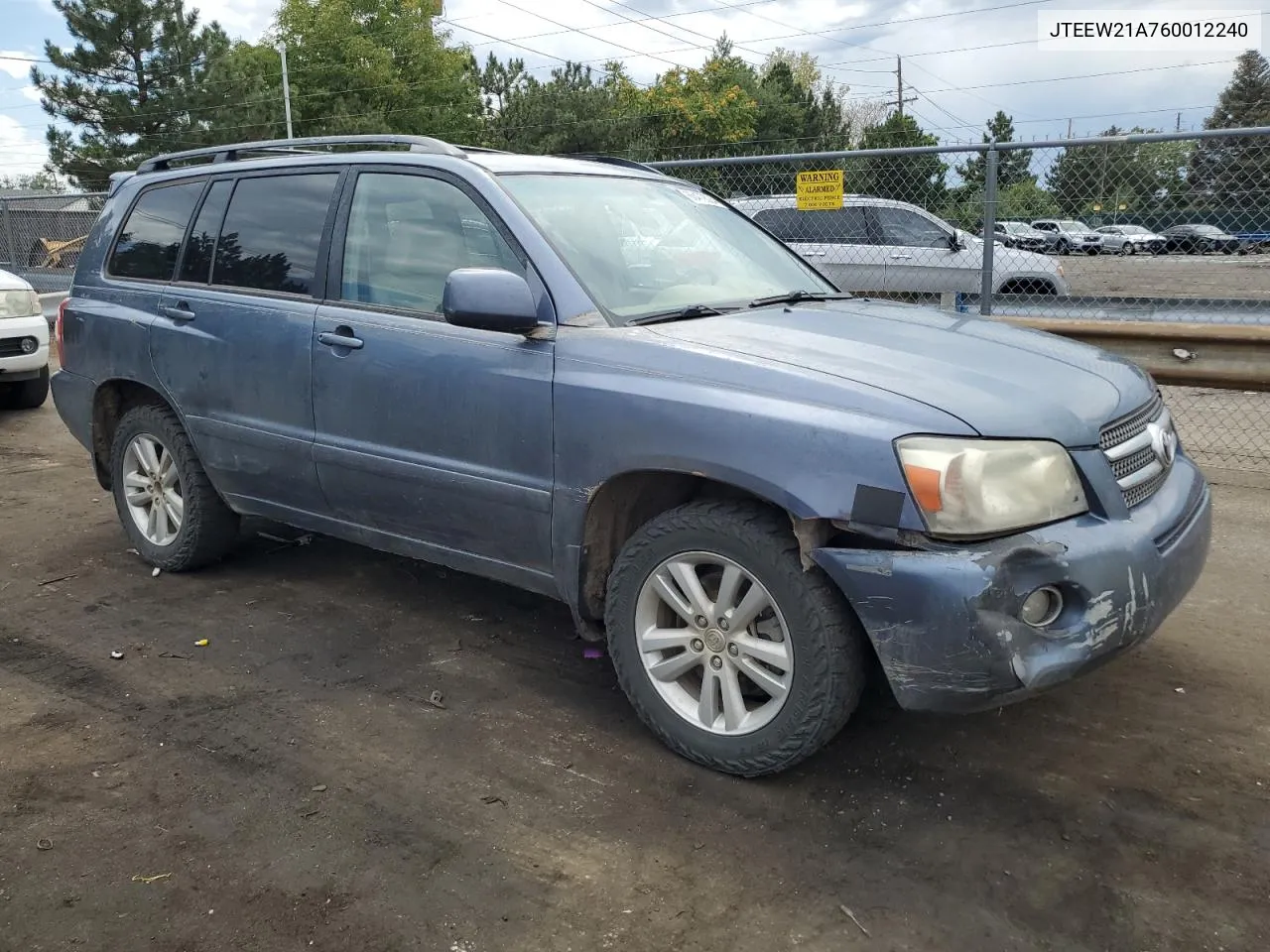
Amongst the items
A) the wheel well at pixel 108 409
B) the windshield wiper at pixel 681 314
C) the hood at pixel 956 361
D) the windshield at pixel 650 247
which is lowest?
the wheel well at pixel 108 409

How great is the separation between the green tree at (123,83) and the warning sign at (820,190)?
138 feet

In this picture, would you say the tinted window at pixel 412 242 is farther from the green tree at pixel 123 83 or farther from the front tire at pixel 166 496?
the green tree at pixel 123 83

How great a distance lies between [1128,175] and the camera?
21.8 feet

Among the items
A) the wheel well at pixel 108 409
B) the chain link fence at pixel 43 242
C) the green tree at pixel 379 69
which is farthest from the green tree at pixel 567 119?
the wheel well at pixel 108 409

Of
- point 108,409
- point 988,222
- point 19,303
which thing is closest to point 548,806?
point 108,409

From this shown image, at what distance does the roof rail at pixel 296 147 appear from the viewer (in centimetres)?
393

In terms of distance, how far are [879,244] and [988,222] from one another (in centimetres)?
272

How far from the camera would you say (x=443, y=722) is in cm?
349

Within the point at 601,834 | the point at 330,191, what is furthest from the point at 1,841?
the point at 330,191

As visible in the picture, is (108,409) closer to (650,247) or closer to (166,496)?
(166,496)

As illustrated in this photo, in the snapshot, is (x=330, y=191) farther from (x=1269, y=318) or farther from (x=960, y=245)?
(x=960, y=245)

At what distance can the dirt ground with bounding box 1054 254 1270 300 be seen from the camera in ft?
20.9

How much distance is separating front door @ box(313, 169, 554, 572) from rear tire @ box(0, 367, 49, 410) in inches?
263

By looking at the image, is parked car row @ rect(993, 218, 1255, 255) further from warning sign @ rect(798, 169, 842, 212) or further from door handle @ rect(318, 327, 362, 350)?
door handle @ rect(318, 327, 362, 350)
